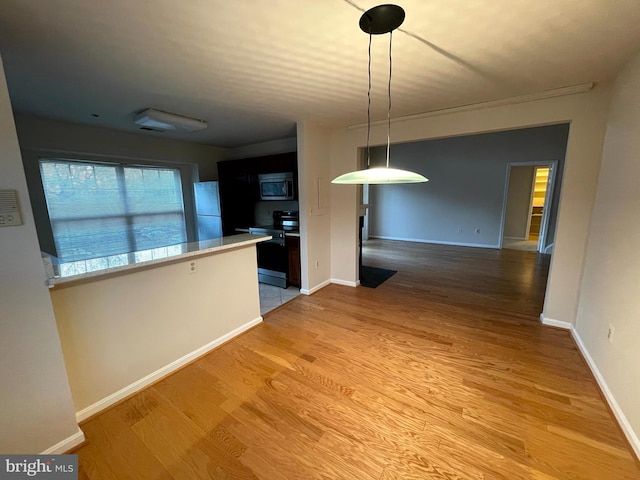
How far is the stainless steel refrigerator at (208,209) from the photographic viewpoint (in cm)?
457

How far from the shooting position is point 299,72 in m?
2.07

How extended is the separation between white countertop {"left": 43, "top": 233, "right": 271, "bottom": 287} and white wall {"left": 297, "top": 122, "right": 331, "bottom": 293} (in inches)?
49.4

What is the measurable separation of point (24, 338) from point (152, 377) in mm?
933

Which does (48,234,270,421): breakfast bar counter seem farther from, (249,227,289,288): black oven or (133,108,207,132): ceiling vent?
(133,108,207,132): ceiling vent

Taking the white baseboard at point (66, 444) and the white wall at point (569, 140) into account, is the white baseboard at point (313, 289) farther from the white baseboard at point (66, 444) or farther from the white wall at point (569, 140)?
the white baseboard at point (66, 444)

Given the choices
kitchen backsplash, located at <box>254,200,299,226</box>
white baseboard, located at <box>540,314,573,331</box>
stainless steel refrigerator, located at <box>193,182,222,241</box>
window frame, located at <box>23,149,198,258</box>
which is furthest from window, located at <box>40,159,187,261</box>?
white baseboard, located at <box>540,314,573,331</box>

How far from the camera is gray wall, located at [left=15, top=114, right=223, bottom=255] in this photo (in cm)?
310

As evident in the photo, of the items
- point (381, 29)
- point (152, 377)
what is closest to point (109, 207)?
point (152, 377)

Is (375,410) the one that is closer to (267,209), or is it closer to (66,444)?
(66,444)

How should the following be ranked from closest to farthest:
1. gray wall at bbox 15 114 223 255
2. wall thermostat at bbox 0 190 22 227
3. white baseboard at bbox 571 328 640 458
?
wall thermostat at bbox 0 190 22 227, white baseboard at bbox 571 328 640 458, gray wall at bbox 15 114 223 255

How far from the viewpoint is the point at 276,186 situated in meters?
4.25

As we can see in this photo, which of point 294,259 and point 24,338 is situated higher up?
point 24,338

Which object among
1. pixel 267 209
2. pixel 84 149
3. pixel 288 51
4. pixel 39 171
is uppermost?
pixel 288 51

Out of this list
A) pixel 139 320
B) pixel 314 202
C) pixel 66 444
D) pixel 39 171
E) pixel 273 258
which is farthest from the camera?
pixel 273 258
